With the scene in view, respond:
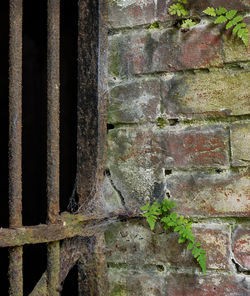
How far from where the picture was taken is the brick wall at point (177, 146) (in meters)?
1.15

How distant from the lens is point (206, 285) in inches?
45.6

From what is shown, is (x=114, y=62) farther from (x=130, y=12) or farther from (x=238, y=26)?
(x=238, y=26)

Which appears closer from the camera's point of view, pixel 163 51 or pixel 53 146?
pixel 53 146

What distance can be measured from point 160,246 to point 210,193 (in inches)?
9.0

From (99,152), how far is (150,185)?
0.19 metres

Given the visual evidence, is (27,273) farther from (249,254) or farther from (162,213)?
(249,254)

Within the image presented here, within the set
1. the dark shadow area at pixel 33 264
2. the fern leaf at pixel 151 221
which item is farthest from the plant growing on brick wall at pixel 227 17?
the dark shadow area at pixel 33 264

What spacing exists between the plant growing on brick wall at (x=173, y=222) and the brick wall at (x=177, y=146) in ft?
0.08

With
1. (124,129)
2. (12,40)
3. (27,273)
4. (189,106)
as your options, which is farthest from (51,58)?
(27,273)

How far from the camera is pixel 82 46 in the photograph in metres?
1.27

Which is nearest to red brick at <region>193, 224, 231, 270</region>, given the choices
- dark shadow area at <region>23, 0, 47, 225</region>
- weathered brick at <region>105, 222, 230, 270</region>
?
weathered brick at <region>105, 222, 230, 270</region>

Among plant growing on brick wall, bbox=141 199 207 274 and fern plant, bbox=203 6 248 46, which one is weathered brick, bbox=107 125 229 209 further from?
fern plant, bbox=203 6 248 46
